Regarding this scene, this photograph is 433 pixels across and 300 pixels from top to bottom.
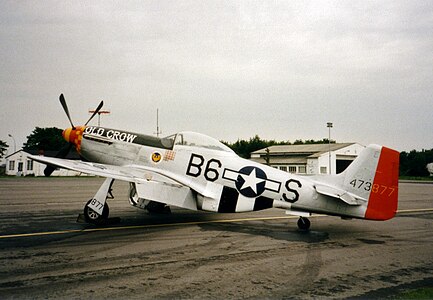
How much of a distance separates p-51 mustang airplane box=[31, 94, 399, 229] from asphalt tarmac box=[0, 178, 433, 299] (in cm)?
75

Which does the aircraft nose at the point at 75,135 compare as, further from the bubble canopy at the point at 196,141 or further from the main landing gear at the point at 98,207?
the bubble canopy at the point at 196,141

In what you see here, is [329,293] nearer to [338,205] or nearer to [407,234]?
[338,205]

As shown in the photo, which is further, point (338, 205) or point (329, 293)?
point (338, 205)

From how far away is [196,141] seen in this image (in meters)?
10.6

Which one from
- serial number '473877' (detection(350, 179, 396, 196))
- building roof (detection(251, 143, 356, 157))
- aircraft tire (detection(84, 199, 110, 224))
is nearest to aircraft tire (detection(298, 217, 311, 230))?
serial number '473877' (detection(350, 179, 396, 196))

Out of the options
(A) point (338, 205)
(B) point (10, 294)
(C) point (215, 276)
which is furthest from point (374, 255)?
(B) point (10, 294)

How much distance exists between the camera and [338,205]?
29.7 ft

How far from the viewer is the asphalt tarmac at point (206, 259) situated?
4.87 m

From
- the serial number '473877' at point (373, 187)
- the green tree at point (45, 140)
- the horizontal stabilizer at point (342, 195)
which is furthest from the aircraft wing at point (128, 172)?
the green tree at point (45, 140)

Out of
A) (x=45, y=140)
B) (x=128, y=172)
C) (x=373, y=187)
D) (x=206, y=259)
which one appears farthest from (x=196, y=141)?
(x=45, y=140)

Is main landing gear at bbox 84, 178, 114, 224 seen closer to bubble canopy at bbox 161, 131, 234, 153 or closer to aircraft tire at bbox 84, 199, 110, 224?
aircraft tire at bbox 84, 199, 110, 224

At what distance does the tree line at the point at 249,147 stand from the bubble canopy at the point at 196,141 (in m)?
57.0

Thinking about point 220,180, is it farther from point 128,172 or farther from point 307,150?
point 307,150

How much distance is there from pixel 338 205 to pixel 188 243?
393 centimetres
